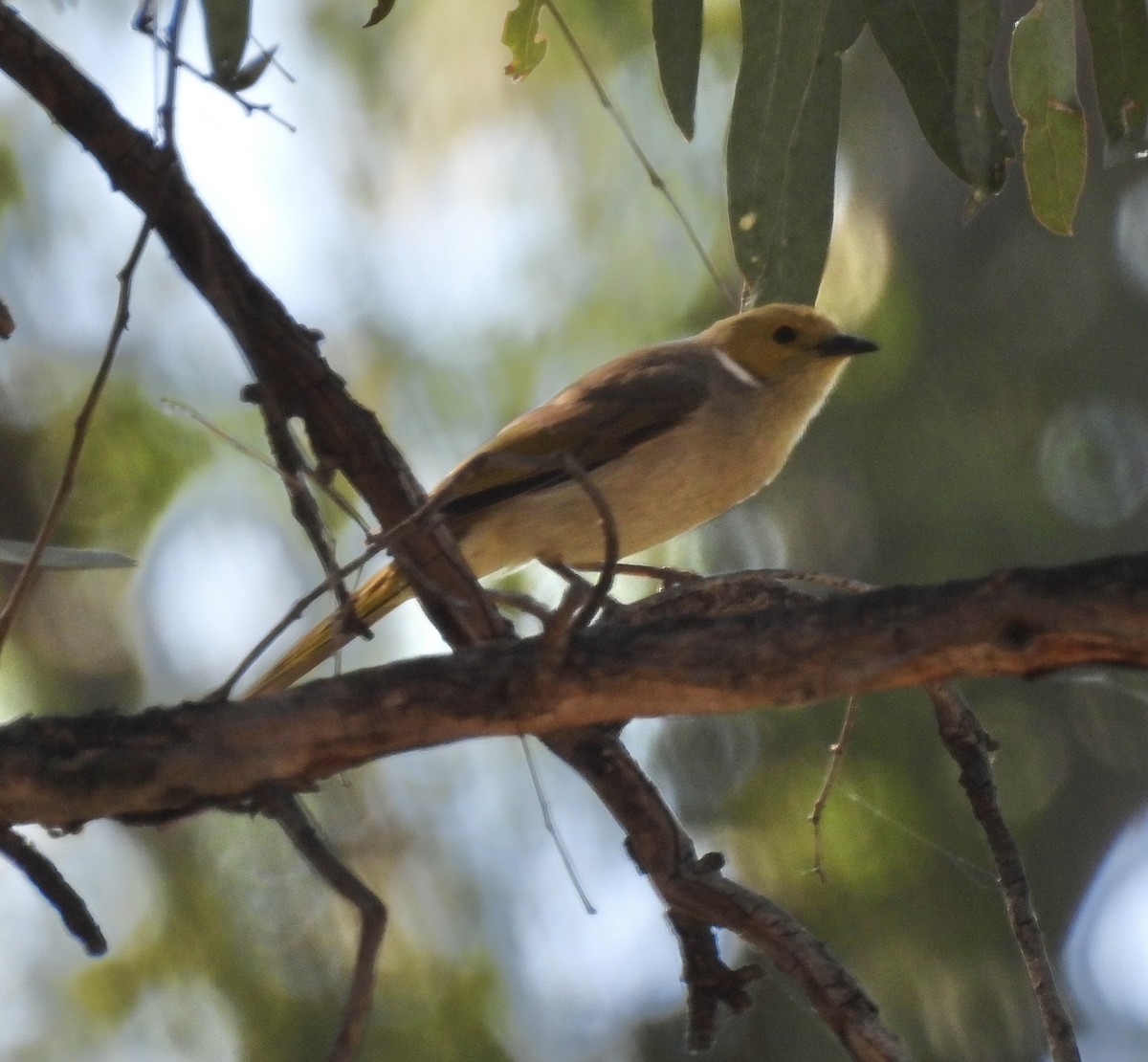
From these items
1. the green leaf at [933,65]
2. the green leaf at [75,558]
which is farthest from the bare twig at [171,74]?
the green leaf at [933,65]

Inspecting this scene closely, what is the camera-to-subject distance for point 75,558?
2.47 m

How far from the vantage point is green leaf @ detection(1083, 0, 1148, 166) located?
265 centimetres

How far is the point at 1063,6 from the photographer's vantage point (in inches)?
103

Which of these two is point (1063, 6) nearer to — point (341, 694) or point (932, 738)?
point (341, 694)

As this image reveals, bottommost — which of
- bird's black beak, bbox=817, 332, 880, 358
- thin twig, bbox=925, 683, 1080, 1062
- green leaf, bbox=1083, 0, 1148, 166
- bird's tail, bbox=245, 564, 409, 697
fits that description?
thin twig, bbox=925, 683, 1080, 1062

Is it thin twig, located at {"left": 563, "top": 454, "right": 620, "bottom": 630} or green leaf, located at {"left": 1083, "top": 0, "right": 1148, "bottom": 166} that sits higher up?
green leaf, located at {"left": 1083, "top": 0, "right": 1148, "bottom": 166}

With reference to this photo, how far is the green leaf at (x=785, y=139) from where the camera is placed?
2756mm

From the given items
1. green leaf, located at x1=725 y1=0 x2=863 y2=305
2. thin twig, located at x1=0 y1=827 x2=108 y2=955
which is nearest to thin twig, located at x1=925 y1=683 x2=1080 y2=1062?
green leaf, located at x1=725 y1=0 x2=863 y2=305

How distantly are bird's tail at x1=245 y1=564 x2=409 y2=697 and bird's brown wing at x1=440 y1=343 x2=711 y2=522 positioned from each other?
252mm

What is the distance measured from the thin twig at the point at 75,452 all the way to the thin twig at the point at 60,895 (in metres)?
0.25

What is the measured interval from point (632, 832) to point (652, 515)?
1498mm

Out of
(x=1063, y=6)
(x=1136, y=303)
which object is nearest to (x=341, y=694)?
(x=1063, y=6)

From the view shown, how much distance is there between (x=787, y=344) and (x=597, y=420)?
76 centimetres

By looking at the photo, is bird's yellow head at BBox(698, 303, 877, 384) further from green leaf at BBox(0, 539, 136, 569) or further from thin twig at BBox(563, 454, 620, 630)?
thin twig at BBox(563, 454, 620, 630)
